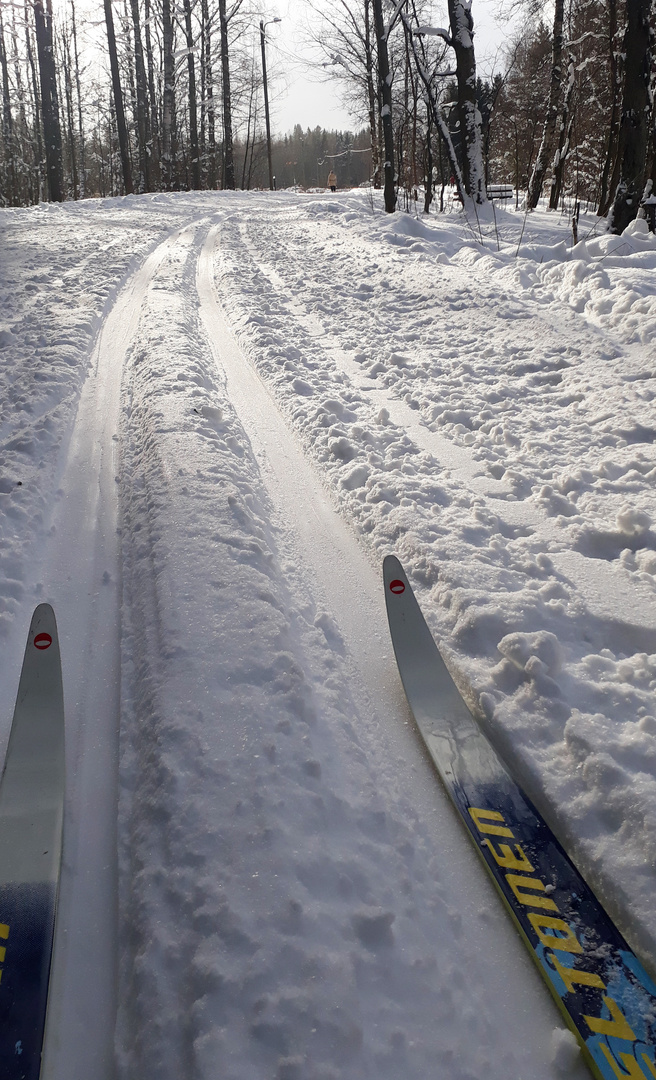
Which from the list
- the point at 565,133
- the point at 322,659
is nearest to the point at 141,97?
the point at 565,133

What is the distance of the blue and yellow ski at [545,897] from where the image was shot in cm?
141

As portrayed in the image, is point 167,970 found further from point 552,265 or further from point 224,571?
point 552,265

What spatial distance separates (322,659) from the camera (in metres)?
2.49

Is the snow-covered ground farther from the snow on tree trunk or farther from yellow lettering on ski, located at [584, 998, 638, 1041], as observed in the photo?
the snow on tree trunk

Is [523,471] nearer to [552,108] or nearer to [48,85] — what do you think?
[552,108]

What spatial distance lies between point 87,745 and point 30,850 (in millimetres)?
399

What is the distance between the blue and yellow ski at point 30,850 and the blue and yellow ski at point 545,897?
1.24 metres

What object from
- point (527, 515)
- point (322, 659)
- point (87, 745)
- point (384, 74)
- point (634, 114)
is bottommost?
point (87, 745)

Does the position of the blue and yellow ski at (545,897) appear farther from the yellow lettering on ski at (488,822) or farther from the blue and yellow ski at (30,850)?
the blue and yellow ski at (30,850)

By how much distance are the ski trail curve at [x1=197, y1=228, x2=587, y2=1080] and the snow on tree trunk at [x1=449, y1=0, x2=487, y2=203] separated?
332 inches

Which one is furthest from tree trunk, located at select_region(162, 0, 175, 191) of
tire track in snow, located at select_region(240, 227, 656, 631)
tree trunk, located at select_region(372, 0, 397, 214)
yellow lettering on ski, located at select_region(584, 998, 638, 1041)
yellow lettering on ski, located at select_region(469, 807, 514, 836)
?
yellow lettering on ski, located at select_region(584, 998, 638, 1041)

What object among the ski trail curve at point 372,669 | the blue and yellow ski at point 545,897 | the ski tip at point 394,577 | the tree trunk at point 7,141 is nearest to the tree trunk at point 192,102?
the tree trunk at point 7,141

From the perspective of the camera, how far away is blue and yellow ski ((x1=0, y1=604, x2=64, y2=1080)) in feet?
4.65

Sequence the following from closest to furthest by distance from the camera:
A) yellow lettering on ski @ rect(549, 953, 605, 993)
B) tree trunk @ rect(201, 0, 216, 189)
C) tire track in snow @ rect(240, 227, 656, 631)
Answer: yellow lettering on ski @ rect(549, 953, 605, 993) < tire track in snow @ rect(240, 227, 656, 631) < tree trunk @ rect(201, 0, 216, 189)
